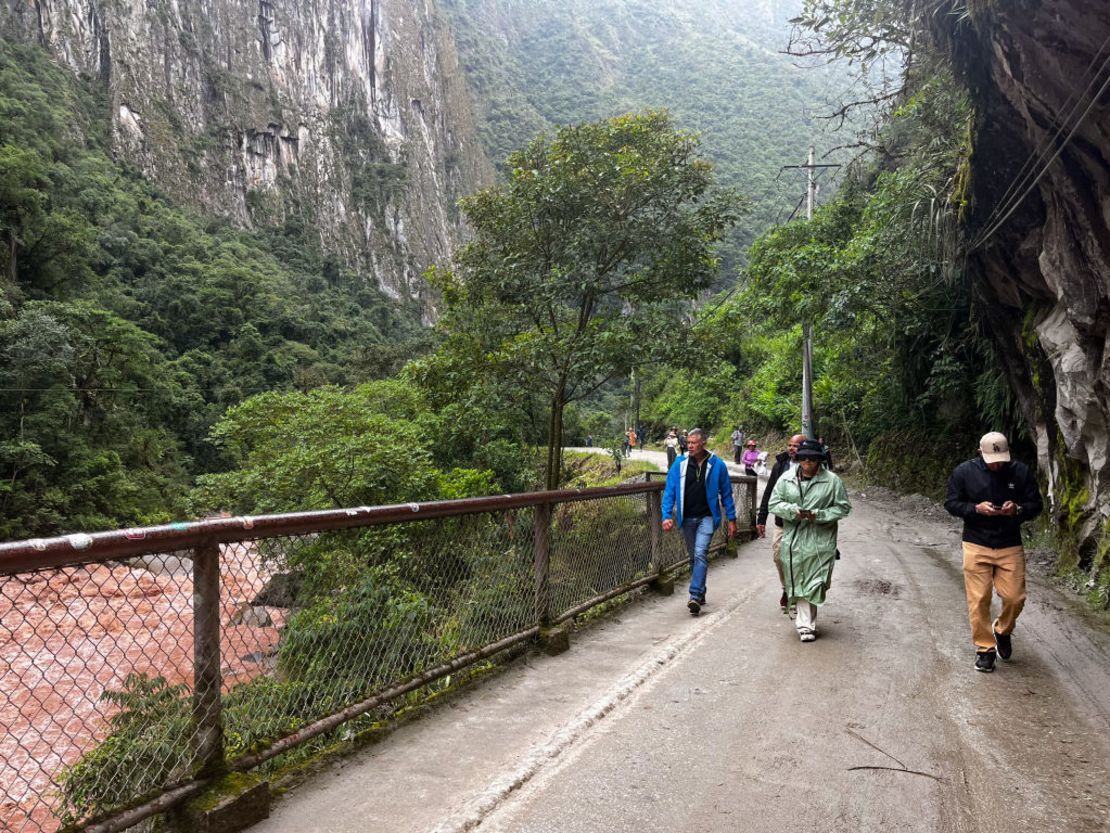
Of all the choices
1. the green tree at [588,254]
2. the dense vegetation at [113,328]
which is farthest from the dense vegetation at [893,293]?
the dense vegetation at [113,328]

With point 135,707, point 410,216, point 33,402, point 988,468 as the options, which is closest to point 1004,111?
point 988,468

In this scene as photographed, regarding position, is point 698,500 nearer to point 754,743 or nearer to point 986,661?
point 986,661

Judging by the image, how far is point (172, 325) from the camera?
58.4 m

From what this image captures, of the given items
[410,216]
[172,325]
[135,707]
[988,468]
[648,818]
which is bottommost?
[648,818]

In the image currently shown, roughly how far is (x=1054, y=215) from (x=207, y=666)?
29.2ft

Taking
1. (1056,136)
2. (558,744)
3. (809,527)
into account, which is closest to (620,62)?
(1056,136)

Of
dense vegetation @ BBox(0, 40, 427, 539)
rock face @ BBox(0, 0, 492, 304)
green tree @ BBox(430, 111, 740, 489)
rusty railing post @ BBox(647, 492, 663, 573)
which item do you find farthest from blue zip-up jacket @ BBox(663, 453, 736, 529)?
rock face @ BBox(0, 0, 492, 304)

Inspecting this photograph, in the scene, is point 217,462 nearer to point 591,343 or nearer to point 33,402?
point 33,402

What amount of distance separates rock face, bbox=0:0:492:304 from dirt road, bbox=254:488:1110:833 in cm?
10244

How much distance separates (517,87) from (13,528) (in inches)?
6047

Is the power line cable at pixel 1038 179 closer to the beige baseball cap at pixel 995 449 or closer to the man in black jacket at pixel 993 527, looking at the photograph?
the beige baseball cap at pixel 995 449

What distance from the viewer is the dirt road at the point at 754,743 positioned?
118 inches

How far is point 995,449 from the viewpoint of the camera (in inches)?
196

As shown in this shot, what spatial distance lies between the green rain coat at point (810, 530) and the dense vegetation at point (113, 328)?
16.0m
